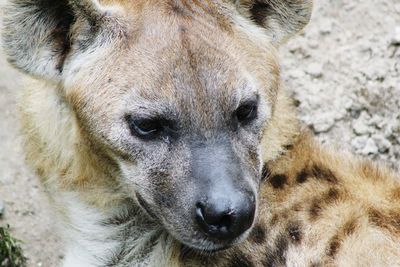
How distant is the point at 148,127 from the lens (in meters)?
2.35

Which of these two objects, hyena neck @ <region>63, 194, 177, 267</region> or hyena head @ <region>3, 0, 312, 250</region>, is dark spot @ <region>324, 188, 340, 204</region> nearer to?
hyena head @ <region>3, 0, 312, 250</region>

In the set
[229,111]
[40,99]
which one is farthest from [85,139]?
[229,111]

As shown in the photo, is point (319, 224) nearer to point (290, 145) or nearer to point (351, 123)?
point (290, 145)

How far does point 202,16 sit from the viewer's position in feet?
8.21

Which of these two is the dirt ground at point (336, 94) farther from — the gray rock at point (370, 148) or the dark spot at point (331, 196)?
the dark spot at point (331, 196)

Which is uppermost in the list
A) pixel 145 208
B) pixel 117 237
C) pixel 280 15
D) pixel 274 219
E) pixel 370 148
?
pixel 280 15

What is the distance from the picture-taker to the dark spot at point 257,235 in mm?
2598

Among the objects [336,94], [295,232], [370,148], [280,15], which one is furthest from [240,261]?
[336,94]

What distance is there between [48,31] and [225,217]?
80 centimetres

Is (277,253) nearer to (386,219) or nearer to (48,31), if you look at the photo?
(386,219)

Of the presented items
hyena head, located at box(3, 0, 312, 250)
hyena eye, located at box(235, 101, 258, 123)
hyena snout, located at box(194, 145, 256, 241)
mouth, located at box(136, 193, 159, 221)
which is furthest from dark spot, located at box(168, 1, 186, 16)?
mouth, located at box(136, 193, 159, 221)

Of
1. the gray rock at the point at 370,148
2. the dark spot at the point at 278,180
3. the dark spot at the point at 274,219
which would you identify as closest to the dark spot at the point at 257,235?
the dark spot at the point at 274,219

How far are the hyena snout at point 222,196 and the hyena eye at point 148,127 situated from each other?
0.13 meters

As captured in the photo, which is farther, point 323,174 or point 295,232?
point 323,174
